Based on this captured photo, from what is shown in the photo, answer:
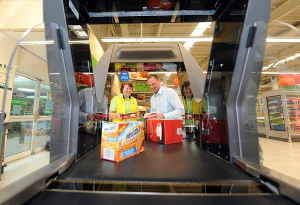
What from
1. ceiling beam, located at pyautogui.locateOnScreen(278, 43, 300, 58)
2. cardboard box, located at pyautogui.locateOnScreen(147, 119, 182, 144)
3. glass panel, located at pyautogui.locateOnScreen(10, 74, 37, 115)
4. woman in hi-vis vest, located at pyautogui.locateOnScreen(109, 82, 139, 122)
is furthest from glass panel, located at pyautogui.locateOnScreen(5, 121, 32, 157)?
ceiling beam, located at pyautogui.locateOnScreen(278, 43, 300, 58)

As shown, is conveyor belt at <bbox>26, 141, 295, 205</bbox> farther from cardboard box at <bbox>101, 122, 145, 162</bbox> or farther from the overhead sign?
the overhead sign

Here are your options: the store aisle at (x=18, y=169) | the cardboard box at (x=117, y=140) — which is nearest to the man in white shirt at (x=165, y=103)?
the cardboard box at (x=117, y=140)

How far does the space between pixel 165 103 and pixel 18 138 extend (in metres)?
5.01

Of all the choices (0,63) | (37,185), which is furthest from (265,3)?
(0,63)

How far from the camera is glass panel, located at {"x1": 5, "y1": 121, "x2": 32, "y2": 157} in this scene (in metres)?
4.36

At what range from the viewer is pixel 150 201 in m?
0.59

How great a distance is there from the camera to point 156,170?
0.88m

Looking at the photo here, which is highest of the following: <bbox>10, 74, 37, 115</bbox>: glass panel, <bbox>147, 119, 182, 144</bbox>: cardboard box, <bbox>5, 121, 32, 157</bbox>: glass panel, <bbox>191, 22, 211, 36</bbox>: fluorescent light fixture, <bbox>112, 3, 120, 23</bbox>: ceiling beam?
<bbox>191, 22, 211, 36</bbox>: fluorescent light fixture

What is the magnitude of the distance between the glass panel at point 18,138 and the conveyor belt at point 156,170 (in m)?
4.75

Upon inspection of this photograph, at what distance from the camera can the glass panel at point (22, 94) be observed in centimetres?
400

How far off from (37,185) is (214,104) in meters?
1.25

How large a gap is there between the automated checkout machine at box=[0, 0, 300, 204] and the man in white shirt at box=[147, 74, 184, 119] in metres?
0.57

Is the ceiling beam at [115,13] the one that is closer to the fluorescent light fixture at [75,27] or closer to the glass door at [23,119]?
the fluorescent light fixture at [75,27]

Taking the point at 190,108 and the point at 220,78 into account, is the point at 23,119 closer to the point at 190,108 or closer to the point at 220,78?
the point at 190,108
